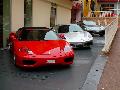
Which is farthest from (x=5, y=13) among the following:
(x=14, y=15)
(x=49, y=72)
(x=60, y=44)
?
(x=49, y=72)

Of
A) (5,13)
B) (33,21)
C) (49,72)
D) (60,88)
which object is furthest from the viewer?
(33,21)

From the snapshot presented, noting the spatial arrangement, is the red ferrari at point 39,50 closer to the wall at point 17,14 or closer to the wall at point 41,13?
the wall at point 17,14

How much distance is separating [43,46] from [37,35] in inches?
48.5

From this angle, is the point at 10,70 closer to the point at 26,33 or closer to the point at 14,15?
the point at 26,33

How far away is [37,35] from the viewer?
40.7 ft

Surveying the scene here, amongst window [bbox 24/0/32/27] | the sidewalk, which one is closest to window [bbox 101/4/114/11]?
window [bbox 24/0/32/27]

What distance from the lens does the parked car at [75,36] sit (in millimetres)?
16484

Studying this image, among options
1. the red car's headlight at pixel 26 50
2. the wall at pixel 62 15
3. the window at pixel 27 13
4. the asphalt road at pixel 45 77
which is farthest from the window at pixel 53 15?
the red car's headlight at pixel 26 50

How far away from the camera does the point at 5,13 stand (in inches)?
623

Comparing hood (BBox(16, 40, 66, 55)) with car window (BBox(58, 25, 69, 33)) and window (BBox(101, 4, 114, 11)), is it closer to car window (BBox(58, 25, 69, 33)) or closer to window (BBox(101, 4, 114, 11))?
car window (BBox(58, 25, 69, 33))

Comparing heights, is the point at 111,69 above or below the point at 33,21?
below

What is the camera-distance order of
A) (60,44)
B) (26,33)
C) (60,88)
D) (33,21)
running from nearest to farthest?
(60,88), (60,44), (26,33), (33,21)

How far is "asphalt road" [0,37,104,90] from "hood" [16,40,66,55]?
578 mm

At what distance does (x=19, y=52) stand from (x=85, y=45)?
6.44 m
